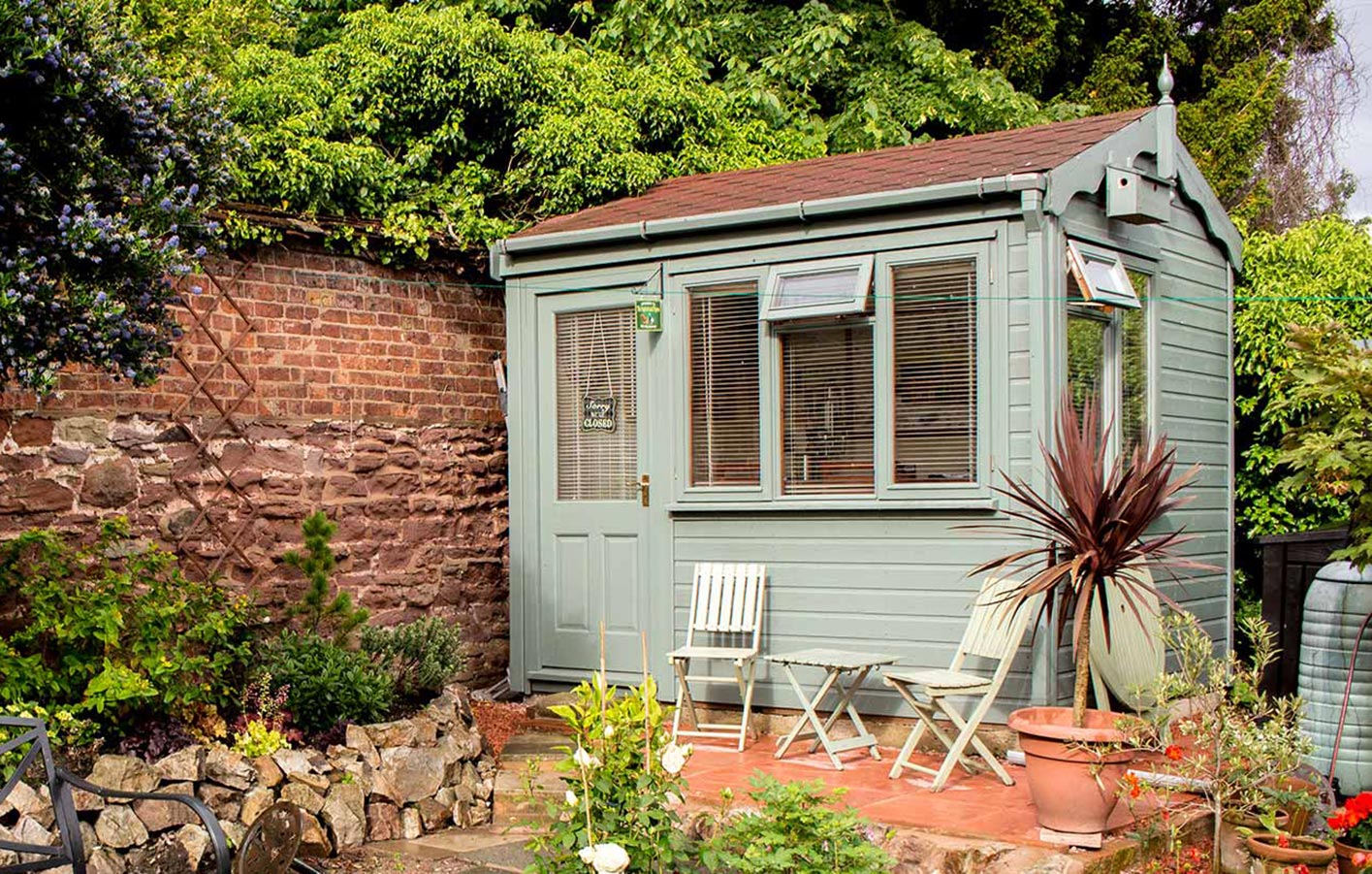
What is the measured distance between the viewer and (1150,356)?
26.2ft

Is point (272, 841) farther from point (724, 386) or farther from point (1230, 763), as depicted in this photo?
point (724, 386)

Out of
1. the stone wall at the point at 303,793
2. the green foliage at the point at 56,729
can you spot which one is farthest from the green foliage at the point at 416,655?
the green foliage at the point at 56,729

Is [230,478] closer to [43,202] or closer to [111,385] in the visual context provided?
[111,385]

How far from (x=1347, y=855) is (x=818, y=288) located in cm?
386

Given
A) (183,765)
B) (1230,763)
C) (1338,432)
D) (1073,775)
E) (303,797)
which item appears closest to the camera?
(1230,763)

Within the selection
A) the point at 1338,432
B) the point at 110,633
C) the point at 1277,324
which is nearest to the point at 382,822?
the point at 110,633

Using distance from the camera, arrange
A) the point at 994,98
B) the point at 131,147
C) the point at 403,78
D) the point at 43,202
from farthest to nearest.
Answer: the point at 994,98
the point at 403,78
the point at 131,147
the point at 43,202

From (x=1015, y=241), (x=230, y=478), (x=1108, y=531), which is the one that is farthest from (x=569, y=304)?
(x=1108, y=531)

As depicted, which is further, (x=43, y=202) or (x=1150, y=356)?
(x=1150, y=356)

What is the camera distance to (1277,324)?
31.2ft

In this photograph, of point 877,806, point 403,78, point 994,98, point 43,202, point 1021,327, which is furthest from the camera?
point 994,98

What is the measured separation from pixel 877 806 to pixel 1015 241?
2.90m

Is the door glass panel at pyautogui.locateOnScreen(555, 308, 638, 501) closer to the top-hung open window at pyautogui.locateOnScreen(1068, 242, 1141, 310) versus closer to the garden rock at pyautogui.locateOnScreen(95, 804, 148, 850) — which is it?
the top-hung open window at pyautogui.locateOnScreen(1068, 242, 1141, 310)

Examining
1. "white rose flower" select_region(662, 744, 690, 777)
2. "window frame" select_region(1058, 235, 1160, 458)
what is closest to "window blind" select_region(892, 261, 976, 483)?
"window frame" select_region(1058, 235, 1160, 458)
